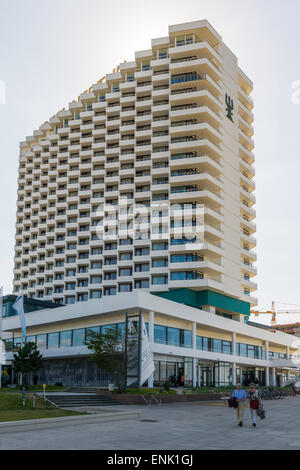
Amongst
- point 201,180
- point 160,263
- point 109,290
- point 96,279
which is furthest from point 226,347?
point 96,279

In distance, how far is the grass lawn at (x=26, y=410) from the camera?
67.7 feet

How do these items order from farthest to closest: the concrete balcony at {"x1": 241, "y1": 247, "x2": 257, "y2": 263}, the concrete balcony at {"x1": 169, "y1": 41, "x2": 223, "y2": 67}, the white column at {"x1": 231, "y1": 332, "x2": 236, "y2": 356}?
1. the concrete balcony at {"x1": 241, "y1": 247, "x2": 257, "y2": 263}
2. the concrete balcony at {"x1": 169, "y1": 41, "x2": 223, "y2": 67}
3. the white column at {"x1": 231, "y1": 332, "x2": 236, "y2": 356}

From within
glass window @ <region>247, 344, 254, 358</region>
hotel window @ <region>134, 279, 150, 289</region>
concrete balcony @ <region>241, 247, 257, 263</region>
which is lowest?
glass window @ <region>247, 344, 254, 358</region>

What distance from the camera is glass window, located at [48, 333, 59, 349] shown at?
59.1 m

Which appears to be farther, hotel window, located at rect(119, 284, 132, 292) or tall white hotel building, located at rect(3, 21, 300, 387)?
hotel window, located at rect(119, 284, 132, 292)

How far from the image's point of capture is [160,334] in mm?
50781

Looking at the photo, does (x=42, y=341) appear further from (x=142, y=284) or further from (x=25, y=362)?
(x=25, y=362)

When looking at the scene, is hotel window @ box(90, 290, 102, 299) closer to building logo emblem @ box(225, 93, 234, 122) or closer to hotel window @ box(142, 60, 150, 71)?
building logo emblem @ box(225, 93, 234, 122)

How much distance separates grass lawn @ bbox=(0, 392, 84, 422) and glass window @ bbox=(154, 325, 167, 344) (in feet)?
74.7

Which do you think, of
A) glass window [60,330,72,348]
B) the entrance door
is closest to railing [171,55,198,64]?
glass window [60,330,72,348]

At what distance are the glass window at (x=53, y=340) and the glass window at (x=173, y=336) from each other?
1507cm

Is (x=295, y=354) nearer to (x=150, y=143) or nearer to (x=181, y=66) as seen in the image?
(x=150, y=143)
